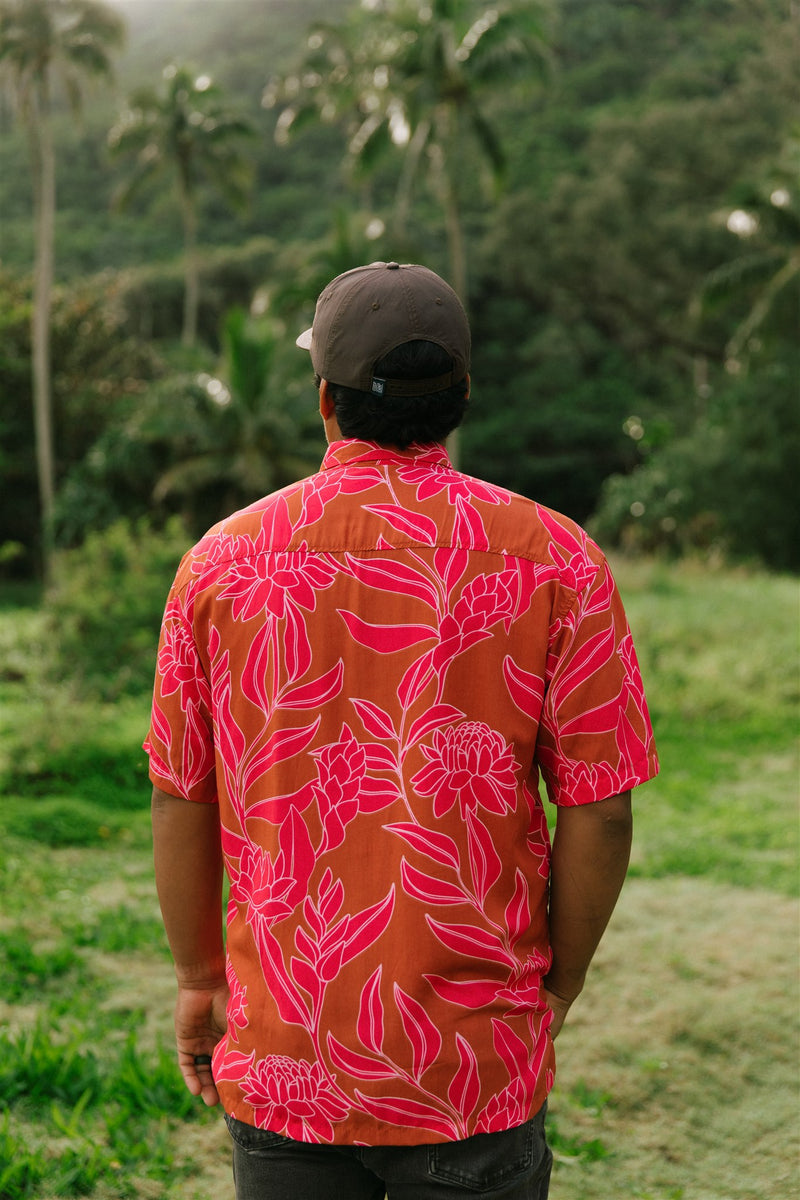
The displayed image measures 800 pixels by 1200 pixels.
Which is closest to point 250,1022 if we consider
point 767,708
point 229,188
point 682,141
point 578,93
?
point 767,708

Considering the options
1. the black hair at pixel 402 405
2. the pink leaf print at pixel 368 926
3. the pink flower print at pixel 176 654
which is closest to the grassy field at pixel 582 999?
the pink flower print at pixel 176 654

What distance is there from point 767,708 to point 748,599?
12.8ft

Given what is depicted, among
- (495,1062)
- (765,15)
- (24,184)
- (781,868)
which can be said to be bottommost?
(781,868)

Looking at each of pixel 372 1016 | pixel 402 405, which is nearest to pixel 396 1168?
pixel 372 1016

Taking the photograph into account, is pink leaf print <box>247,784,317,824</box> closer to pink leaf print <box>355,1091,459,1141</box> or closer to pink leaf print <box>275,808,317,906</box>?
pink leaf print <box>275,808,317,906</box>

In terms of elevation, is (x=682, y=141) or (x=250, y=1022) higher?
(x=682, y=141)

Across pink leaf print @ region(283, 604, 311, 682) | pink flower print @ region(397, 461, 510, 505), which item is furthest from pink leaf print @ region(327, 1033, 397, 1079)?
pink flower print @ region(397, 461, 510, 505)

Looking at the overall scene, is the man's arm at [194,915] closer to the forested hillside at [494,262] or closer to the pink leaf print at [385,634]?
the pink leaf print at [385,634]

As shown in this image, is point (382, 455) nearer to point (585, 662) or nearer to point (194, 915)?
point (585, 662)

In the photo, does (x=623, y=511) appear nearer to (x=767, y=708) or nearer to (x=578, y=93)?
(x=767, y=708)

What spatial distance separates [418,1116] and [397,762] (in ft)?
1.33

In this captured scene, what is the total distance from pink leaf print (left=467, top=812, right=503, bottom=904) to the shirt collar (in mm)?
428

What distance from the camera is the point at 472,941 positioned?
1.29 metres

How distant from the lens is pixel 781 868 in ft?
18.6
